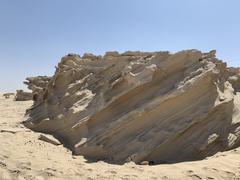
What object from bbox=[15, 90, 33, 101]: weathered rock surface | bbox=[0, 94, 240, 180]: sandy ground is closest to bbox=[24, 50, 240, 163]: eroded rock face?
bbox=[0, 94, 240, 180]: sandy ground

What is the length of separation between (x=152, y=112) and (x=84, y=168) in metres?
2.55

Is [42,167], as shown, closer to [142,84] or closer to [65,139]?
[65,139]

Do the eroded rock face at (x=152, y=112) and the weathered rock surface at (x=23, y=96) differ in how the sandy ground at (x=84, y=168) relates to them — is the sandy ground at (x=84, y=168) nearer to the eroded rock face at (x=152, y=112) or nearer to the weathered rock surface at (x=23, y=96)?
the eroded rock face at (x=152, y=112)

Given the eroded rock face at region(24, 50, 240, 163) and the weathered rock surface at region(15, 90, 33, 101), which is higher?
the weathered rock surface at region(15, 90, 33, 101)

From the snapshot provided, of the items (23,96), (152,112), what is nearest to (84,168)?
(152,112)

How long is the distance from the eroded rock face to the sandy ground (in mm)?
585

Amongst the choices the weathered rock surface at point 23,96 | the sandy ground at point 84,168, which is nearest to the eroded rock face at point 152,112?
the sandy ground at point 84,168

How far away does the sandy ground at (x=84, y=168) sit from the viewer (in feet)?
20.8

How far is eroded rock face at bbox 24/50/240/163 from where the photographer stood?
842 cm

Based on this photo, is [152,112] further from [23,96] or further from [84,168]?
[23,96]

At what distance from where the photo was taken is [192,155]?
833 cm

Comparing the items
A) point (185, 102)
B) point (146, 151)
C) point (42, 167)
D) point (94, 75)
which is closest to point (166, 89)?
point (185, 102)

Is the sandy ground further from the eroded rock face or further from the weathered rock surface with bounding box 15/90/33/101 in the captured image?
the weathered rock surface with bounding box 15/90/33/101

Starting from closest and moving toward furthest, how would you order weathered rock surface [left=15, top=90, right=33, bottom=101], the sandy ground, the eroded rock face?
the sandy ground → the eroded rock face → weathered rock surface [left=15, top=90, right=33, bottom=101]
